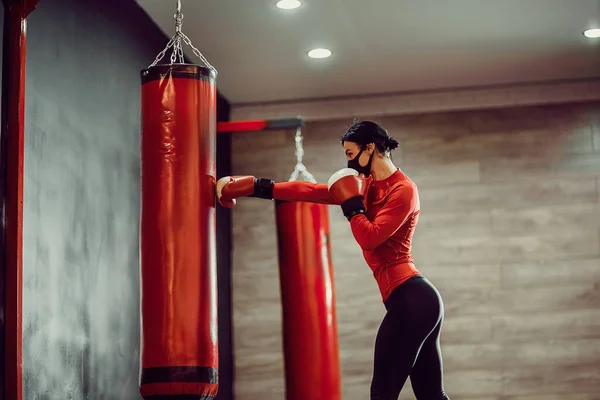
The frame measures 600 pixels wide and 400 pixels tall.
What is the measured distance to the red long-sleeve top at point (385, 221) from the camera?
3684 mm

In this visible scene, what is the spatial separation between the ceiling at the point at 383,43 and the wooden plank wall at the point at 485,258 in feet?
1.49

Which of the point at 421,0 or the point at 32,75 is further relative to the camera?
the point at 421,0

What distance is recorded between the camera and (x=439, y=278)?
7148 millimetres

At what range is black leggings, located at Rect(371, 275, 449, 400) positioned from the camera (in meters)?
3.61

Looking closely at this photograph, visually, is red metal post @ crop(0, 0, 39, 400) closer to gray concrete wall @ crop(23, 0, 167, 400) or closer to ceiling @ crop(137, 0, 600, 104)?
gray concrete wall @ crop(23, 0, 167, 400)

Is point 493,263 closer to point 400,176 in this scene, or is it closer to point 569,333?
point 569,333

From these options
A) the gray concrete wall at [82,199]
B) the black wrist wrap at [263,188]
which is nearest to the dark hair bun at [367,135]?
the black wrist wrap at [263,188]

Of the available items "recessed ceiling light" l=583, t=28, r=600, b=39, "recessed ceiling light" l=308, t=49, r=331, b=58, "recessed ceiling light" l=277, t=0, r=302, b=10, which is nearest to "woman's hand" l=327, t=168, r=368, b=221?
"recessed ceiling light" l=277, t=0, r=302, b=10

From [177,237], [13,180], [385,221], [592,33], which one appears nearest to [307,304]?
[385,221]

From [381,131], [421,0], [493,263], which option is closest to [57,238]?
[381,131]

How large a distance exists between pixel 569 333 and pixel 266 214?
2545mm

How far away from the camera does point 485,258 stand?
23.5 feet

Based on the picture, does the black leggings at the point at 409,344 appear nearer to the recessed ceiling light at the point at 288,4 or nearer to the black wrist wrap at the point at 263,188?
the black wrist wrap at the point at 263,188

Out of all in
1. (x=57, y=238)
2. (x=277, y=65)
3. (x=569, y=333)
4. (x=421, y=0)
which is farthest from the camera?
(x=569, y=333)
